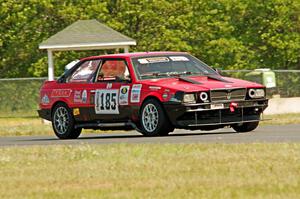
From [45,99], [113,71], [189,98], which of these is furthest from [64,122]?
[189,98]

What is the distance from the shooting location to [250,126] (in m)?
20.0

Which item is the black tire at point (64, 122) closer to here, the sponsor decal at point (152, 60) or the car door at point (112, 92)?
the car door at point (112, 92)

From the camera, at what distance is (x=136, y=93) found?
762 inches

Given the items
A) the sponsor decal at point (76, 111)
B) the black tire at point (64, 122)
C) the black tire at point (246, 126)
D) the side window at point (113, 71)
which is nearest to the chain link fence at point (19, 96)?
the black tire at point (64, 122)

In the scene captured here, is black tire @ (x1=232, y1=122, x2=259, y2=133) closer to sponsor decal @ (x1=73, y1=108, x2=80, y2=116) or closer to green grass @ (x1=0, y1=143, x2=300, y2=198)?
sponsor decal @ (x1=73, y1=108, x2=80, y2=116)

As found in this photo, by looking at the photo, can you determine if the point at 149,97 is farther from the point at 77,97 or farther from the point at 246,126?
the point at 77,97

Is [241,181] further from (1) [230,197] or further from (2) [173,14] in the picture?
(2) [173,14]

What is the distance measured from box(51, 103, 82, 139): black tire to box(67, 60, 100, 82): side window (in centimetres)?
56

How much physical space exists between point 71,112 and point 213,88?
3331mm

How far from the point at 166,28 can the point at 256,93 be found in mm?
31347

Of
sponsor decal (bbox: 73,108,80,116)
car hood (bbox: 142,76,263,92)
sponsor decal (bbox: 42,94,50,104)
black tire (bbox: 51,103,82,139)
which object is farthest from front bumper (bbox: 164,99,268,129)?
sponsor decal (bbox: 42,94,50,104)

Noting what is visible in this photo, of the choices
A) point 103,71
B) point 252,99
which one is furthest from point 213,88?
point 103,71

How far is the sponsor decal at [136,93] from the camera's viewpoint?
19.3 m

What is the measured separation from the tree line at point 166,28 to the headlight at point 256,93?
28.9m
